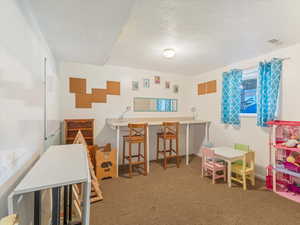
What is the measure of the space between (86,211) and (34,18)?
6.30 ft

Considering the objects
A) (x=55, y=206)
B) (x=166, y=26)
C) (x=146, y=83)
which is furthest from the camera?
(x=146, y=83)

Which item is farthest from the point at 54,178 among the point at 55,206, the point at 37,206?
the point at 55,206

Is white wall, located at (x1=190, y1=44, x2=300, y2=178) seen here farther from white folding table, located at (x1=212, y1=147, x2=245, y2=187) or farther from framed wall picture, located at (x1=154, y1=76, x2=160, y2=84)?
framed wall picture, located at (x1=154, y1=76, x2=160, y2=84)

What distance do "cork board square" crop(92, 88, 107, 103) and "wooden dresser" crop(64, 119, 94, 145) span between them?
2.06ft

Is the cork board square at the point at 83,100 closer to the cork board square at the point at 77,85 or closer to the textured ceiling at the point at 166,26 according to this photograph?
the cork board square at the point at 77,85

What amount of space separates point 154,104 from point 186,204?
8.55 feet

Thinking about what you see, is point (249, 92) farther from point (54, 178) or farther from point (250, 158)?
point (54, 178)

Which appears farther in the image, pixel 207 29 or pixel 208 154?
pixel 208 154

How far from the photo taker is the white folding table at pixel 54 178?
91 centimetres

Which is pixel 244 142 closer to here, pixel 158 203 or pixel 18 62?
pixel 158 203

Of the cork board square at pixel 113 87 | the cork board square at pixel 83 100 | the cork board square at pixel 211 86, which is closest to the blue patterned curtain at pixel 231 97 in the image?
the cork board square at pixel 211 86

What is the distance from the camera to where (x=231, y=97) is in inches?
132

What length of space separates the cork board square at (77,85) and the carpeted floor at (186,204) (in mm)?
2064

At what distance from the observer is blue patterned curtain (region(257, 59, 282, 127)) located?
2604mm
